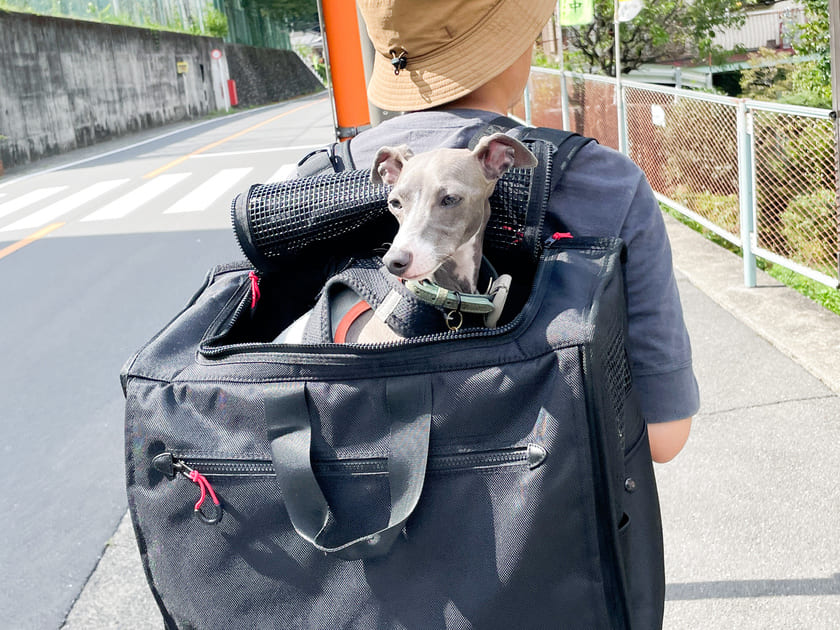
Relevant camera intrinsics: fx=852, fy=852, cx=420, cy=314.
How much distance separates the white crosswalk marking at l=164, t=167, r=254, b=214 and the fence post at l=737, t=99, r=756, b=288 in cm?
801

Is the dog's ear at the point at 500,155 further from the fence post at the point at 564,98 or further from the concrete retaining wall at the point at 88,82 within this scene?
the concrete retaining wall at the point at 88,82

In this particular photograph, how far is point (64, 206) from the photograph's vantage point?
530 inches

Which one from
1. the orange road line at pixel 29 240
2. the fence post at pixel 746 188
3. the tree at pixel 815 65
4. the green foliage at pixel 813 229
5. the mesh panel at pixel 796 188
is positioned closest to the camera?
the mesh panel at pixel 796 188

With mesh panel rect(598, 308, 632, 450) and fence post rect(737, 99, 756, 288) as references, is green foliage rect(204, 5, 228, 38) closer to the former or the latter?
fence post rect(737, 99, 756, 288)

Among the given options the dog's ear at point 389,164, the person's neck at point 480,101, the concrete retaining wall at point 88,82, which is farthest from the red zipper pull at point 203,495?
the concrete retaining wall at point 88,82

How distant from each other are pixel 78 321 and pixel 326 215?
644 centimetres

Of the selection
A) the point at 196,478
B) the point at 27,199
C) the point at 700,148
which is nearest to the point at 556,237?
the point at 196,478

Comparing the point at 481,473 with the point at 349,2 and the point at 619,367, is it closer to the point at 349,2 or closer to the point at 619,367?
the point at 619,367

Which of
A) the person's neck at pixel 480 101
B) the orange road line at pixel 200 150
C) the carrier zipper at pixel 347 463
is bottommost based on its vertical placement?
the orange road line at pixel 200 150

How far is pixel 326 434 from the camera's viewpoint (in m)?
1.27

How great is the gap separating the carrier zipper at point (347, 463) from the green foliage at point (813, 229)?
494 cm

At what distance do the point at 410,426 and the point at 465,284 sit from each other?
319 mm

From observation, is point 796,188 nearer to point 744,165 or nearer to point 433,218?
point 744,165

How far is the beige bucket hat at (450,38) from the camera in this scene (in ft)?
4.90
